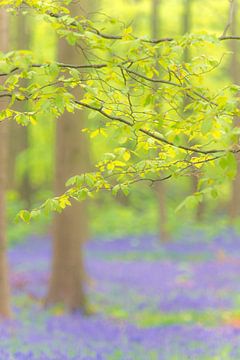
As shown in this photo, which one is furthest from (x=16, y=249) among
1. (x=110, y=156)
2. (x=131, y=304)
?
(x=110, y=156)

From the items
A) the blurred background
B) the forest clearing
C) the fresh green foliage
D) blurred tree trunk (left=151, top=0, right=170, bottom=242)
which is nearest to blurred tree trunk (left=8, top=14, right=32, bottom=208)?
the blurred background

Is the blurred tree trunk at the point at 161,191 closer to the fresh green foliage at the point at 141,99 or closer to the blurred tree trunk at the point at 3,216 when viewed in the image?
the blurred tree trunk at the point at 3,216

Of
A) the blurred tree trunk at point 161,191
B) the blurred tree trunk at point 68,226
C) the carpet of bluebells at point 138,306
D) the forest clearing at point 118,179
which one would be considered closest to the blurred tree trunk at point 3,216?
the forest clearing at point 118,179

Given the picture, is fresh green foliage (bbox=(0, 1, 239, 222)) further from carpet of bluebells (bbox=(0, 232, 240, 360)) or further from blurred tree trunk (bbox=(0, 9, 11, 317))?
blurred tree trunk (bbox=(0, 9, 11, 317))

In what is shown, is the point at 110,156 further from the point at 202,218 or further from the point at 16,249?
the point at 202,218

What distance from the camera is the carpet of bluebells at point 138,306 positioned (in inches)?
286

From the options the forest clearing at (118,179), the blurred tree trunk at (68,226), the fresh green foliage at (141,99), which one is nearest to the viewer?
the fresh green foliage at (141,99)

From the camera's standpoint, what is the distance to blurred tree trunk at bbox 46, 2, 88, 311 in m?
11.2

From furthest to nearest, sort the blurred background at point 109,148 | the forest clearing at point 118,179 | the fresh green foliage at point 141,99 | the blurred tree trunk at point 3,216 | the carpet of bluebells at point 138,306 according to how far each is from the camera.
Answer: the blurred background at point 109,148, the blurred tree trunk at point 3,216, the carpet of bluebells at point 138,306, the forest clearing at point 118,179, the fresh green foliage at point 141,99

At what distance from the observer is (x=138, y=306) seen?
12.5 m

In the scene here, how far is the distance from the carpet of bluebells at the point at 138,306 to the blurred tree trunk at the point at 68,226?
350 mm

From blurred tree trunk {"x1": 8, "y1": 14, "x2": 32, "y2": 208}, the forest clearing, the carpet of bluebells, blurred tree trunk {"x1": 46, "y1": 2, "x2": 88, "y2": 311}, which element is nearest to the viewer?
the forest clearing

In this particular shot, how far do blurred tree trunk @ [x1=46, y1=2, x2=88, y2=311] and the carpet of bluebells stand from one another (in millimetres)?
350

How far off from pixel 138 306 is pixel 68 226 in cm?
223
